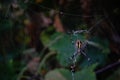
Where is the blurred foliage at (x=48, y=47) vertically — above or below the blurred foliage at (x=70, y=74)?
above

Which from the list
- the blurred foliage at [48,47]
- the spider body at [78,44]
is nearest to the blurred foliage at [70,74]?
the blurred foliage at [48,47]

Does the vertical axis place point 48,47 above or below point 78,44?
above

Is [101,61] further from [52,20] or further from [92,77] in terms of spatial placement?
[52,20]

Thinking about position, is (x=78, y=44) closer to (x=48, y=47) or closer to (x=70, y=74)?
(x=70, y=74)

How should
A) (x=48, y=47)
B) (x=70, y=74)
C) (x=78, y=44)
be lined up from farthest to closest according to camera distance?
(x=48, y=47) < (x=70, y=74) < (x=78, y=44)

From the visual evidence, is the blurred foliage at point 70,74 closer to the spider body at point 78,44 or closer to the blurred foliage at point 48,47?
the blurred foliage at point 48,47

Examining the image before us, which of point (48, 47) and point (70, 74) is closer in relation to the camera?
point (70, 74)

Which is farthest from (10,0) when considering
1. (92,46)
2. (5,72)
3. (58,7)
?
(92,46)

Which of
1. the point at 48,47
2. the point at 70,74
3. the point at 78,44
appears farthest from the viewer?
the point at 48,47

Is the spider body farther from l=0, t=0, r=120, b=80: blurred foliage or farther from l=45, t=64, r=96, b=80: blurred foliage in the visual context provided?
l=45, t=64, r=96, b=80: blurred foliage

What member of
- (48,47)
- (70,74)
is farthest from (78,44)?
(48,47)

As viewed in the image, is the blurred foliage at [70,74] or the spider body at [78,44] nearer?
the spider body at [78,44]
